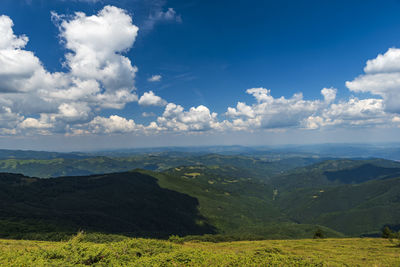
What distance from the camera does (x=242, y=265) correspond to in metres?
30.7

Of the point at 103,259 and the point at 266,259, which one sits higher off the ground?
the point at 103,259

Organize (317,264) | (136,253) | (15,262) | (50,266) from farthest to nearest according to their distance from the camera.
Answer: (136,253) < (317,264) < (15,262) < (50,266)

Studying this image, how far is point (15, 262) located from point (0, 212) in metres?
241

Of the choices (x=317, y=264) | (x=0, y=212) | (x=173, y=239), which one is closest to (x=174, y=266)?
(x=317, y=264)

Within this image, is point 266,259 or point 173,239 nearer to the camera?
point 266,259

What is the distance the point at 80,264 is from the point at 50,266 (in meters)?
3.90

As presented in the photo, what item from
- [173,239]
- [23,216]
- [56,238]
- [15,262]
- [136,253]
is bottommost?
[23,216]

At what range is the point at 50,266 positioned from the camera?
77.0ft

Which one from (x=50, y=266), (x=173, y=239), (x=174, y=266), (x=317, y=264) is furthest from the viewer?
(x=173, y=239)

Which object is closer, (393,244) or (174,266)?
(174,266)

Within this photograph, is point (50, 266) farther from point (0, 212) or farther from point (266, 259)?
point (0, 212)

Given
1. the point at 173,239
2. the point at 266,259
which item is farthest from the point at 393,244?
the point at 173,239

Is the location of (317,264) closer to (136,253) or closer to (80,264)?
(136,253)

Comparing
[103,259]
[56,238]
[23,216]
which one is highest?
[103,259]
